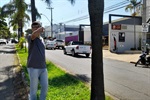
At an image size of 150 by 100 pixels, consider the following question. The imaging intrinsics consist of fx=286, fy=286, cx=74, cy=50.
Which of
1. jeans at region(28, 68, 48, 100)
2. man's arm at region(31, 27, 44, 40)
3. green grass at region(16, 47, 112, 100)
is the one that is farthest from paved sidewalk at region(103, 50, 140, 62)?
man's arm at region(31, 27, 44, 40)

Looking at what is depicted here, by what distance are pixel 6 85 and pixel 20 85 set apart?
49 cm

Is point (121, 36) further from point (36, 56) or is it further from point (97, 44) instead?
point (36, 56)

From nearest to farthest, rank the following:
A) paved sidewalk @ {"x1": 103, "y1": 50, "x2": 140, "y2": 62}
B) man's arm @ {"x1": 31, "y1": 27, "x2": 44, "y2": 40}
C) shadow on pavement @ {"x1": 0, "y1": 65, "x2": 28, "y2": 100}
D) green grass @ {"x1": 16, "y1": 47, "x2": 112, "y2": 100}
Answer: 1. man's arm @ {"x1": 31, "y1": 27, "x2": 44, "y2": 40}
2. green grass @ {"x1": 16, "y1": 47, "x2": 112, "y2": 100}
3. shadow on pavement @ {"x1": 0, "y1": 65, "x2": 28, "y2": 100}
4. paved sidewalk @ {"x1": 103, "y1": 50, "x2": 140, "y2": 62}

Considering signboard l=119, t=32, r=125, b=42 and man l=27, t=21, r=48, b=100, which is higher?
signboard l=119, t=32, r=125, b=42

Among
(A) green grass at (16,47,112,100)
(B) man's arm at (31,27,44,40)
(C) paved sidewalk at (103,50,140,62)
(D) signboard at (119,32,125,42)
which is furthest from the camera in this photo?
(D) signboard at (119,32,125,42)

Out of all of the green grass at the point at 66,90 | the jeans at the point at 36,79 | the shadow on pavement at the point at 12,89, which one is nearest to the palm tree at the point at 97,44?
the jeans at the point at 36,79

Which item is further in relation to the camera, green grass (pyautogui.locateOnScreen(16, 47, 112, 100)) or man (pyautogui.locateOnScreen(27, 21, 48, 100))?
green grass (pyautogui.locateOnScreen(16, 47, 112, 100))

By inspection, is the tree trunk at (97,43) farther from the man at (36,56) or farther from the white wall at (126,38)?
the white wall at (126,38)

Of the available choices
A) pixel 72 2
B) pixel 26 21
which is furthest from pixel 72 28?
pixel 72 2

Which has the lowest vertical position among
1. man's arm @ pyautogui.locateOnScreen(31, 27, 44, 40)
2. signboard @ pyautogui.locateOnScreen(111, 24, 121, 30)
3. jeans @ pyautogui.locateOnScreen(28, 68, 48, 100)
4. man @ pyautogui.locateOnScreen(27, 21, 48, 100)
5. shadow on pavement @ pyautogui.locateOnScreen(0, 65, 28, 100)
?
shadow on pavement @ pyautogui.locateOnScreen(0, 65, 28, 100)

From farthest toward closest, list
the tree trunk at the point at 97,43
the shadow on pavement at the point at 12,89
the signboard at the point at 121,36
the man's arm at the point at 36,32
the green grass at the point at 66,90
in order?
the signboard at the point at 121,36 → the shadow on pavement at the point at 12,89 → the green grass at the point at 66,90 → the tree trunk at the point at 97,43 → the man's arm at the point at 36,32

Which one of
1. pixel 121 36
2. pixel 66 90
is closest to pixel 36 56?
pixel 66 90

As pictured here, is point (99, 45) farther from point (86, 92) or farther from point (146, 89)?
point (146, 89)

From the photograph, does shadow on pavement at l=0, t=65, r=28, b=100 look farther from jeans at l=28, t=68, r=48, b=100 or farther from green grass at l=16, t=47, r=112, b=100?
jeans at l=28, t=68, r=48, b=100
